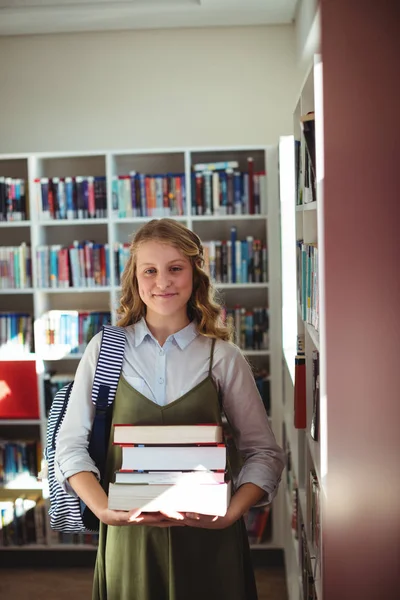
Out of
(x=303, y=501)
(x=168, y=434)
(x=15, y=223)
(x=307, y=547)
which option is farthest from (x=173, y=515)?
(x=15, y=223)

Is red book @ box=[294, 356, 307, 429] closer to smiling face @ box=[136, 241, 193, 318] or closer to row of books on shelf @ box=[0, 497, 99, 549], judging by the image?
smiling face @ box=[136, 241, 193, 318]

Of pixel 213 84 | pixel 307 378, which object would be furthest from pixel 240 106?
pixel 307 378

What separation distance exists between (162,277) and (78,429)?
0.45 m

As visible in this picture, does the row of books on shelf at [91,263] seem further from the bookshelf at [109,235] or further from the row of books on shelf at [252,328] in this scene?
the row of books on shelf at [252,328]

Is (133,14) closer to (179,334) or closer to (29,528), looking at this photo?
(179,334)

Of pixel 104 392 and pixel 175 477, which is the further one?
pixel 104 392

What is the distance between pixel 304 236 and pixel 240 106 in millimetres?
1926

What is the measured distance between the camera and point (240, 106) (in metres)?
4.22

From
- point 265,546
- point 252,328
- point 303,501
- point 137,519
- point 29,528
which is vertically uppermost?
point 252,328

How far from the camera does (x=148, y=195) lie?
3.96 metres

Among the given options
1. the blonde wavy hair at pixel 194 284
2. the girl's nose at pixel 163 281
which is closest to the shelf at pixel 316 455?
the blonde wavy hair at pixel 194 284

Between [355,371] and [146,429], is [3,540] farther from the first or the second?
[355,371]

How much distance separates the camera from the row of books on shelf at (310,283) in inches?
81.8

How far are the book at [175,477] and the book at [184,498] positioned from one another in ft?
0.04
